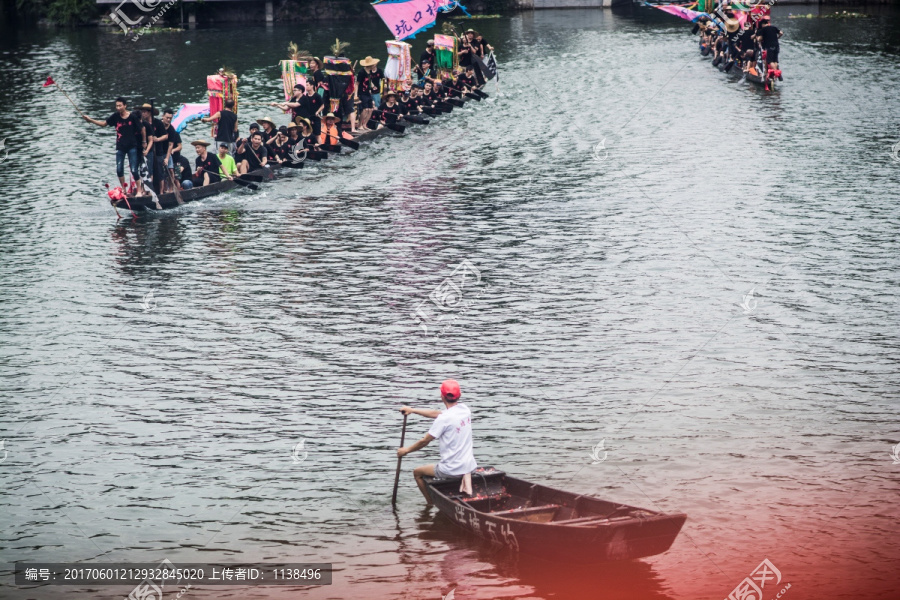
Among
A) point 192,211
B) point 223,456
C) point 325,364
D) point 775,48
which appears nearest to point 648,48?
point 775,48

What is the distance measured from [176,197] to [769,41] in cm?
3362

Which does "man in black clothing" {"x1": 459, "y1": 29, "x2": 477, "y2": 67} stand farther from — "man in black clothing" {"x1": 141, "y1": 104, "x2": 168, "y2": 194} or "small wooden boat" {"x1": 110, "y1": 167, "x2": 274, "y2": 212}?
"man in black clothing" {"x1": 141, "y1": 104, "x2": 168, "y2": 194}

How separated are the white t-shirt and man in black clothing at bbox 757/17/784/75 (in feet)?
147

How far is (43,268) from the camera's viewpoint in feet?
111

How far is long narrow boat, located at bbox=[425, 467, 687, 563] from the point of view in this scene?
16703 millimetres

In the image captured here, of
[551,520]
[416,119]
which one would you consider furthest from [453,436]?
[416,119]

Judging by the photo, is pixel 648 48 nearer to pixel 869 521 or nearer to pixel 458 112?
pixel 458 112

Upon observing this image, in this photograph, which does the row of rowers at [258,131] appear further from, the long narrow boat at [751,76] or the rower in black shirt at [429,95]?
the long narrow boat at [751,76]

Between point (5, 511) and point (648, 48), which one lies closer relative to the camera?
point (5, 511)

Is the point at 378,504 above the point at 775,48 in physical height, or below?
below

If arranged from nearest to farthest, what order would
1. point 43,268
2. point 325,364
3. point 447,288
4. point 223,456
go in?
point 223,456 → point 325,364 → point 447,288 → point 43,268

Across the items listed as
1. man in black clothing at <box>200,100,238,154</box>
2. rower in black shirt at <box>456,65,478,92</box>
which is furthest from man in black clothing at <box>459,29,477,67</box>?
man in black clothing at <box>200,100,238,154</box>

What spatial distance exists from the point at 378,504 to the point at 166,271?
1547 centimetres

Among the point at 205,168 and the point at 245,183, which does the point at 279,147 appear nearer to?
the point at 245,183
